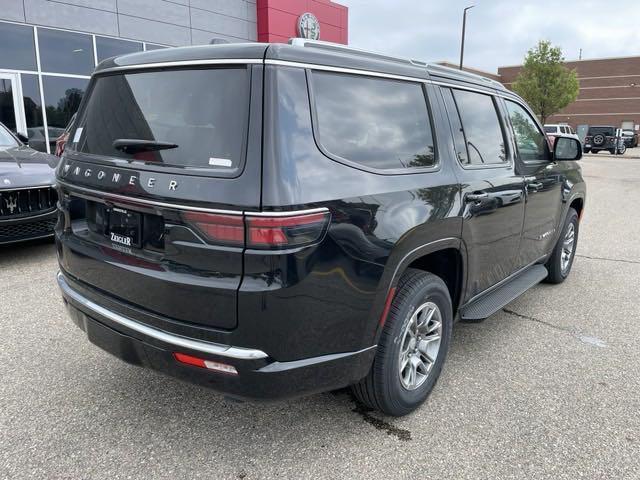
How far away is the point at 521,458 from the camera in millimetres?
2490

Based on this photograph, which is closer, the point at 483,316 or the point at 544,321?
the point at 483,316

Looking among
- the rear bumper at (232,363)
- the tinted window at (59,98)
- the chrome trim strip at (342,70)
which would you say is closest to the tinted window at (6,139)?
the rear bumper at (232,363)

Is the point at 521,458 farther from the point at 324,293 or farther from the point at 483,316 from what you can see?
the point at 324,293

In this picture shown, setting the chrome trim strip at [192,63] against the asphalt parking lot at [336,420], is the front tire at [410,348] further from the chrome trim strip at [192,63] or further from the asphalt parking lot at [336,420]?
the chrome trim strip at [192,63]

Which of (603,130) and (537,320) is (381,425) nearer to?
(537,320)

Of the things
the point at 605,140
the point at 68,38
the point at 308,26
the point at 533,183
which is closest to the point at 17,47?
the point at 68,38

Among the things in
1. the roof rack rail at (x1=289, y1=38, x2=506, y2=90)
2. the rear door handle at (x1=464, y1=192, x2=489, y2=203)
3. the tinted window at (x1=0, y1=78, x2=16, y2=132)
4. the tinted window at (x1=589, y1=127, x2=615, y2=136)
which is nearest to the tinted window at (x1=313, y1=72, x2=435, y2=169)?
the roof rack rail at (x1=289, y1=38, x2=506, y2=90)

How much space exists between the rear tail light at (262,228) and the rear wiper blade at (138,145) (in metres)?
0.39

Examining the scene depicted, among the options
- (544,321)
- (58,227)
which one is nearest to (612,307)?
(544,321)

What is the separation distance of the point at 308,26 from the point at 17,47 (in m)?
9.89

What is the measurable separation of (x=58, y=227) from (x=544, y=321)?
3.72 m

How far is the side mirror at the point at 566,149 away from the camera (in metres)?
4.49

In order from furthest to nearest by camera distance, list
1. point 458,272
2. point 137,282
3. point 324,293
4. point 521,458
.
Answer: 1. point 458,272
2. point 521,458
3. point 137,282
4. point 324,293

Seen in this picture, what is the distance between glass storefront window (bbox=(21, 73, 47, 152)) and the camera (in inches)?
496
